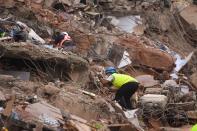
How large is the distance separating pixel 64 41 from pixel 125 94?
8.03 ft

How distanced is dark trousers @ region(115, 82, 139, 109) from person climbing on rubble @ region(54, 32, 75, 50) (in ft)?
6.98

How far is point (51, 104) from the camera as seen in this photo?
27.8 feet

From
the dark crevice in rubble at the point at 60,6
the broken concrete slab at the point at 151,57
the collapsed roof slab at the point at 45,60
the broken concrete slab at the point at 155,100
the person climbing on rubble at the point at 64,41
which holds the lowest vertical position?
the broken concrete slab at the point at 151,57

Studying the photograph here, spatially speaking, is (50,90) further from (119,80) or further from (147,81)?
(147,81)

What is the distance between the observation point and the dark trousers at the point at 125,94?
10211 millimetres

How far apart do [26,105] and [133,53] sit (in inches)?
261

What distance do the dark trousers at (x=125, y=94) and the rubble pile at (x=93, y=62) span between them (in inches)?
9.0

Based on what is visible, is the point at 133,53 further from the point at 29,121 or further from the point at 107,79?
the point at 29,121

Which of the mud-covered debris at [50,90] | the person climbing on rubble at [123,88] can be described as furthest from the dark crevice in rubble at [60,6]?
the mud-covered debris at [50,90]

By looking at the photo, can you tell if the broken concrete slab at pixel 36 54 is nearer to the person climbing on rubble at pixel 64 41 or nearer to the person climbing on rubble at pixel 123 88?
the person climbing on rubble at pixel 123 88

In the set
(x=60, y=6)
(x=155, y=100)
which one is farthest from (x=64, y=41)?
(x=60, y=6)

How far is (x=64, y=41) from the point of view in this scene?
12133 millimetres

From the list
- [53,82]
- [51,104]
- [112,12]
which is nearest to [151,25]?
[112,12]

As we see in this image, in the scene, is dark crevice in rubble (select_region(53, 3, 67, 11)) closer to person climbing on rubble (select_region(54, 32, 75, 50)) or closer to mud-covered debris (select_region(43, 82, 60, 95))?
person climbing on rubble (select_region(54, 32, 75, 50))
